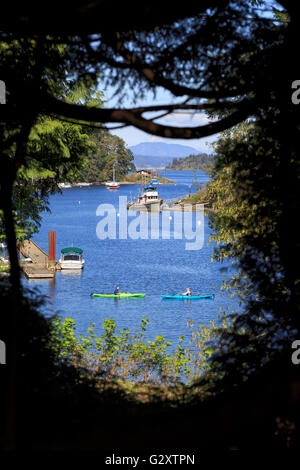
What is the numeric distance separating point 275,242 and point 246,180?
87 cm

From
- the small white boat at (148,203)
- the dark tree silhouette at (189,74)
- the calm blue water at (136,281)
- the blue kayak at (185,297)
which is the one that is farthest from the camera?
the small white boat at (148,203)

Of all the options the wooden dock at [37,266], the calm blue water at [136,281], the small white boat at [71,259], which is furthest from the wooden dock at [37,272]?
the small white boat at [71,259]

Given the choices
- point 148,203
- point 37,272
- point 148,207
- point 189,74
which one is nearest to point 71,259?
point 37,272

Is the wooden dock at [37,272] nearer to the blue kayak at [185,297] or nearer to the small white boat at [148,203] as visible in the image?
the blue kayak at [185,297]

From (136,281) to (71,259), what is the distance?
7.03 metres

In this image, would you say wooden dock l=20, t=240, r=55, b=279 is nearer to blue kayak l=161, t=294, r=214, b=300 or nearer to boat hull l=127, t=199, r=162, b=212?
blue kayak l=161, t=294, r=214, b=300

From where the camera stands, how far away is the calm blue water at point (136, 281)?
3016 cm

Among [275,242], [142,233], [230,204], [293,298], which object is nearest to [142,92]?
[275,242]

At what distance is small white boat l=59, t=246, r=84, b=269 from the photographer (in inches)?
1747

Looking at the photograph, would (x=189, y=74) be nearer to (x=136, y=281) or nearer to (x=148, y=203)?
(x=136, y=281)

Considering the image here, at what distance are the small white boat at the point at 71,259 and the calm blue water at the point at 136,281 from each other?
2.18 feet

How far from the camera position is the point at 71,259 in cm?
4481

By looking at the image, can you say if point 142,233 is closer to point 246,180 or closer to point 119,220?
point 119,220

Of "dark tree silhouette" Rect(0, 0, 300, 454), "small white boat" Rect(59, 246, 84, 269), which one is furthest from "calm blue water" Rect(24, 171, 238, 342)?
"dark tree silhouette" Rect(0, 0, 300, 454)
